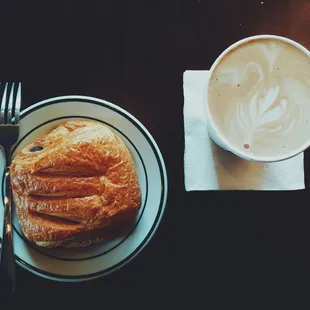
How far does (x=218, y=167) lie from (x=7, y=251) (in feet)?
1.77

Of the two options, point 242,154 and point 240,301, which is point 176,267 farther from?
point 242,154

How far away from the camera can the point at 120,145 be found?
1.12m

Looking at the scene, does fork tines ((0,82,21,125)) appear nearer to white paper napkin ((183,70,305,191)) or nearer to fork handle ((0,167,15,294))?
fork handle ((0,167,15,294))

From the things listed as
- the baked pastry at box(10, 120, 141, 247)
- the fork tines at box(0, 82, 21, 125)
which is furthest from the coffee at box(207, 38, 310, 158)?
the fork tines at box(0, 82, 21, 125)

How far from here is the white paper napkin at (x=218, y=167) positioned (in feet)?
3.75

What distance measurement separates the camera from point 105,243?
45.7 inches

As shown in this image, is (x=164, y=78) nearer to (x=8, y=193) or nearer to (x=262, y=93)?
(x=262, y=93)

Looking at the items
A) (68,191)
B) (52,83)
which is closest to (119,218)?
(68,191)

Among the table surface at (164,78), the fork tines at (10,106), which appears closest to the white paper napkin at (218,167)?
the table surface at (164,78)

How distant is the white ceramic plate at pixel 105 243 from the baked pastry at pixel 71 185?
44 mm

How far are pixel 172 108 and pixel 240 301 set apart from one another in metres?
0.54

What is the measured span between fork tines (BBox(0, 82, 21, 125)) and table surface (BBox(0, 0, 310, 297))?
1.4 inches

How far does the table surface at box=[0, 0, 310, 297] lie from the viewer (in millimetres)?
1206

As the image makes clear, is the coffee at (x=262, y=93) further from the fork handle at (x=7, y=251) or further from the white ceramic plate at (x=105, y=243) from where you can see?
the fork handle at (x=7, y=251)
